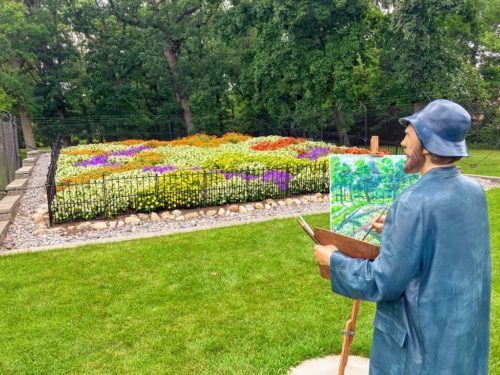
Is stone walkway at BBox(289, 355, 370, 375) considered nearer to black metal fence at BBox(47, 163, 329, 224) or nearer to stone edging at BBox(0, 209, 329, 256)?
stone edging at BBox(0, 209, 329, 256)

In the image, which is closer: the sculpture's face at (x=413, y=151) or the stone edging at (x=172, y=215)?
the sculpture's face at (x=413, y=151)

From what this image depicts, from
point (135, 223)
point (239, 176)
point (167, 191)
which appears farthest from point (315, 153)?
point (135, 223)

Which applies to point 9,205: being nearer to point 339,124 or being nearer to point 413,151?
point 413,151

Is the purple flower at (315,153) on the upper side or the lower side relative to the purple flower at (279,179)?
upper

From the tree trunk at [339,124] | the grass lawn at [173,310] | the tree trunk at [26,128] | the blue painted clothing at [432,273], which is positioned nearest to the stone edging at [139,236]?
the grass lawn at [173,310]

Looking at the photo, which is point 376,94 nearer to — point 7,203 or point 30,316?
point 7,203

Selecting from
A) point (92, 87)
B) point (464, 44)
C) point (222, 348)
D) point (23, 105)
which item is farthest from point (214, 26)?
point (222, 348)

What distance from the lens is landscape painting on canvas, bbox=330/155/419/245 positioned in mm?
3490

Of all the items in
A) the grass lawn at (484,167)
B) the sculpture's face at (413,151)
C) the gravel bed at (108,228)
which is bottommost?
the grass lawn at (484,167)

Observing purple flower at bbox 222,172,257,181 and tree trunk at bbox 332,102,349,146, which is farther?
tree trunk at bbox 332,102,349,146

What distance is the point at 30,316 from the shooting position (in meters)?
4.81

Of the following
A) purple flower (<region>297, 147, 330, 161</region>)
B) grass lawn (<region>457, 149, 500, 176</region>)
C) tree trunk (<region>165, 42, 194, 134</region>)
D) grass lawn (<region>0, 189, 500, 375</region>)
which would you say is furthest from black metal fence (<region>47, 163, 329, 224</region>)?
tree trunk (<region>165, 42, 194, 134</region>)

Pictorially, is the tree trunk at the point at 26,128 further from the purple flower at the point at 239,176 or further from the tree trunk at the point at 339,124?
the purple flower at the point at 239,176

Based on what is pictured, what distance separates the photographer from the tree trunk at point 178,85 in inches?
1234
